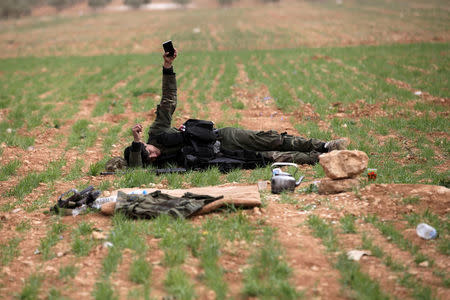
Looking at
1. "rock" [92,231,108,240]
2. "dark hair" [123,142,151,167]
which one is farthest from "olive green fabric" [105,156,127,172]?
"rock" [92,231,108,240]

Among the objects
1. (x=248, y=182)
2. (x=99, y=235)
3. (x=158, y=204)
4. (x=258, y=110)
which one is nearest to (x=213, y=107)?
(x=258, y=110)

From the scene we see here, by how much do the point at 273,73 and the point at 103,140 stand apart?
1001 cm

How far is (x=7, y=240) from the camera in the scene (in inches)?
192

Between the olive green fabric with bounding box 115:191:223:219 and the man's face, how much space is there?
176 cm

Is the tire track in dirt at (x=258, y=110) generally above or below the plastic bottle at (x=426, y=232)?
below

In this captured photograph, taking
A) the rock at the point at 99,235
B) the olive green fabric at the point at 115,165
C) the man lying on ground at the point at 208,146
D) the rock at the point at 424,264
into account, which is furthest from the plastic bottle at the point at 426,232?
the olive green fabric at the point at 115,165

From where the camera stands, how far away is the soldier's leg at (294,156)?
7242 mm

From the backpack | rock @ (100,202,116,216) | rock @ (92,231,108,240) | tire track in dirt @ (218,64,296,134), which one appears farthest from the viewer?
tire track in dirt @ (218,64,296,134)

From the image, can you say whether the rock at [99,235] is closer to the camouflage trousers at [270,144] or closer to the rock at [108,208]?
the rock at [108,208]

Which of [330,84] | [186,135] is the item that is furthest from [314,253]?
[330,84]

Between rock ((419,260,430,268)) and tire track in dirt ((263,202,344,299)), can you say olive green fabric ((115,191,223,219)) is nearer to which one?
tire track in dirt ((263,202,344,299))

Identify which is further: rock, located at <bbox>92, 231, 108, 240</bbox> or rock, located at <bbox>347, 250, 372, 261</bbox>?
rock, located at <bbox>92, 231, 108, 240</bbox>

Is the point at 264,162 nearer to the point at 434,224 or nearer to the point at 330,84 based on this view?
the point at 434,224

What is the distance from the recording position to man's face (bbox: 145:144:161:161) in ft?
23.7
